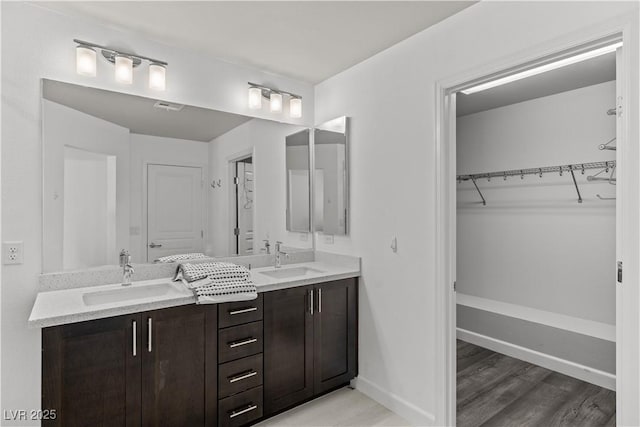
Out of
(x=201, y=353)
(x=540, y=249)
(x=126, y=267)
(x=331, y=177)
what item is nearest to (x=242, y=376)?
(x=201, y=353)

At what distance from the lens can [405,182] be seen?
245 centimetres

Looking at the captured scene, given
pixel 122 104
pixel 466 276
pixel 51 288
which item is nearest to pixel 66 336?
pixel 51 288

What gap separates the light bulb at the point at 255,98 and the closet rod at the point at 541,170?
237 cm

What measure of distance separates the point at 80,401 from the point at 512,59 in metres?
2.70

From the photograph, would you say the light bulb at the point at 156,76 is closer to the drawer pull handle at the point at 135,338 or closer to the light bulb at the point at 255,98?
the light bulb at the point at 255,98

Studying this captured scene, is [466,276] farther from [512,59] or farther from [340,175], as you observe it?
[512,59]

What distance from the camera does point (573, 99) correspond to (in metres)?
3.18

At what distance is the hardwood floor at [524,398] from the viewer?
7.84 feet

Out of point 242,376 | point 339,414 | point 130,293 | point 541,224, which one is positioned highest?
point 541,224

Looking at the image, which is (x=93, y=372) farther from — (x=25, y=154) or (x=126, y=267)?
(x=25, y=154)

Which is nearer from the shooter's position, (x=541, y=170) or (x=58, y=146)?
(x=58, y=146)

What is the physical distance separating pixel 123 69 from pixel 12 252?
120 centimetres

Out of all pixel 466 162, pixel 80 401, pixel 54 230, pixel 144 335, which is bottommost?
pixel 80 401

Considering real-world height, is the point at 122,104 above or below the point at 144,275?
above
